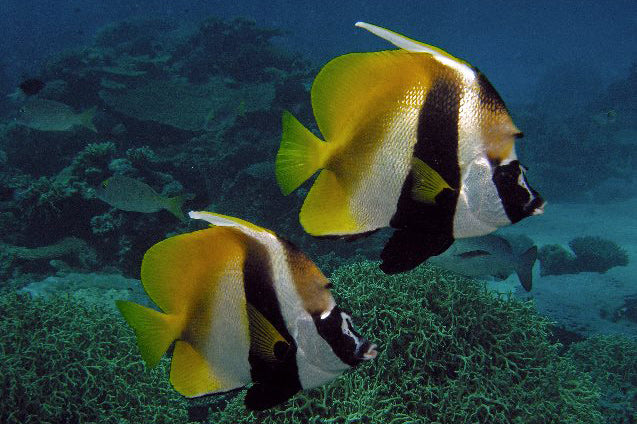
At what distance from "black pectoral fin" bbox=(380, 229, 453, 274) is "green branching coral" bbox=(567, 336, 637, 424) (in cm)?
572

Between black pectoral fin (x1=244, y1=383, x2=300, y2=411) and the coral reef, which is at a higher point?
black pectoral fin (x1=244, y1=383, x2=300, y2=411)

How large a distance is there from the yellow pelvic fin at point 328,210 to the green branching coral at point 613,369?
5.83 meters

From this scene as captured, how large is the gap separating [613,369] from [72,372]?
274 inches

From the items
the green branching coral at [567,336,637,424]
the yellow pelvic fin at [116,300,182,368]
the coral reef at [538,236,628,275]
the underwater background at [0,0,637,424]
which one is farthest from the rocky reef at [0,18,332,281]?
the coral reef at [538,236,628,275]

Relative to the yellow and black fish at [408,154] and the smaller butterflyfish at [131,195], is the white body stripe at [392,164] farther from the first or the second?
the smaller butterflyfish at [131,195]

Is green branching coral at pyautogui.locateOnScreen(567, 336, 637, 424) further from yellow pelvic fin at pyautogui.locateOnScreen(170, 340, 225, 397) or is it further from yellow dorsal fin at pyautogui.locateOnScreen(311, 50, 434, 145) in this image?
yellow dorsal fin at pyautogui.locateOnScreen(311, 50, 434, 145)

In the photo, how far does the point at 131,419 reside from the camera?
11.7 ft

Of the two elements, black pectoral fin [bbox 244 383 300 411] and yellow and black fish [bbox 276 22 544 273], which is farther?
black pectoral fin [bbox 244 383 300 411]

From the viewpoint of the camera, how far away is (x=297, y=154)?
2.92 feet

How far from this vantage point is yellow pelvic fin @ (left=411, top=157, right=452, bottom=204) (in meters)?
0.83

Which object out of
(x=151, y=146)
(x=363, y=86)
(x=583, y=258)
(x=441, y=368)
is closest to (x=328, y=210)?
(x=363, y=86)

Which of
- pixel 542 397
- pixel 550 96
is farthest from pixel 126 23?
pixel 550 96

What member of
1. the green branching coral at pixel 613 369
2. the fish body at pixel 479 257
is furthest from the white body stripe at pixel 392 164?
the green branching coral at pixel 613 369

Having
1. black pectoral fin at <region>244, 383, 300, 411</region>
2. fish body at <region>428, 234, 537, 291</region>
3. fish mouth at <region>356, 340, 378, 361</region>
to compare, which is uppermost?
fish mouth at <region>356, 340, 378, 361</region>
